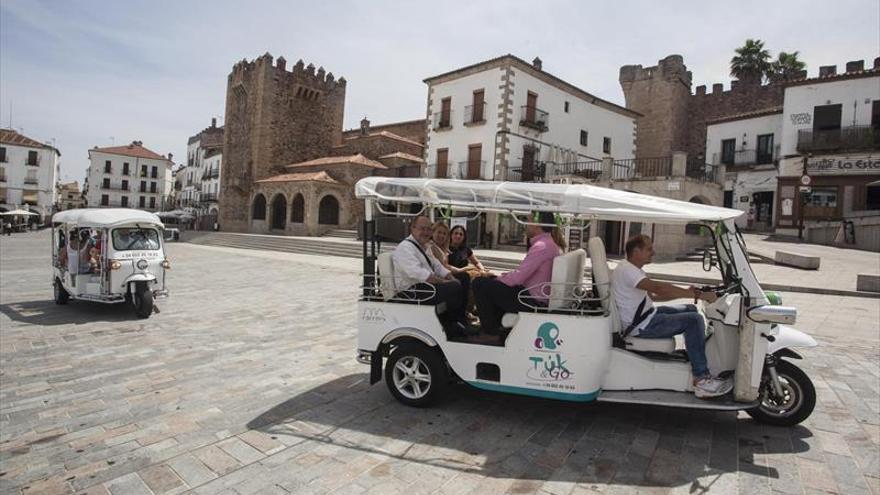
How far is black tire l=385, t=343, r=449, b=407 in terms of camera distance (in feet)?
14.6

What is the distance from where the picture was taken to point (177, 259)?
20.2 meters

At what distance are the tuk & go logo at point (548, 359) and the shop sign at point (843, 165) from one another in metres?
30.7

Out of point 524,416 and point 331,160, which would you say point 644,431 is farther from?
point 331,160

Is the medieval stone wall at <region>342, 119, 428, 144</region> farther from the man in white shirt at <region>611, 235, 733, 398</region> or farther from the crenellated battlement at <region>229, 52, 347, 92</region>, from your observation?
the man in white shirt at <region>611, 235, 733, 398</region>

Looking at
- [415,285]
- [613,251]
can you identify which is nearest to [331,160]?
[613,251]

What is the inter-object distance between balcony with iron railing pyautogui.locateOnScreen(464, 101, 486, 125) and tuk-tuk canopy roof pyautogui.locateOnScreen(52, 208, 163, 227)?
69.8ft

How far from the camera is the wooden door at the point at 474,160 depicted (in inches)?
1097

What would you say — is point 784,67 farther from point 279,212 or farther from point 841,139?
point 279,212

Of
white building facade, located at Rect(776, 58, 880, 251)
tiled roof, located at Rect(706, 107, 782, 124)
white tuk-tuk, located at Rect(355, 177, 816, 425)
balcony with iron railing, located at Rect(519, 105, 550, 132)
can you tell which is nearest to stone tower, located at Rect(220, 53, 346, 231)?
balcony with iron railing, located at Rect(519, 105, 550, 132)

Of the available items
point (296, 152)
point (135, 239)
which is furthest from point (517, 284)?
point (296, 152)

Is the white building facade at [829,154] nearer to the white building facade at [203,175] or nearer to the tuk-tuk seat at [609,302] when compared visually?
the tuk-tuk seat at [609,302]

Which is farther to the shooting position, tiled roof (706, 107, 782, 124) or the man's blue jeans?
tiled roof (706, 107, 782, 124)

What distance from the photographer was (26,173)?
59.7 metres

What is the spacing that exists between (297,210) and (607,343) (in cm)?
3625
